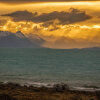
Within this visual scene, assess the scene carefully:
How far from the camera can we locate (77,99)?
28.9 m

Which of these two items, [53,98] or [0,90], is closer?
[53,98]

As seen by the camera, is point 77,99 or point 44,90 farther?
point 44,90

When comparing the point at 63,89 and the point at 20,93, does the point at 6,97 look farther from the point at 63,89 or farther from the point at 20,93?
the point at 63,89

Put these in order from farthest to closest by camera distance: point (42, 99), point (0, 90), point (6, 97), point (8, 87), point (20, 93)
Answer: point (8, 87), point (0, 90), point (20, 93), point (42, 99), point (6, 97)

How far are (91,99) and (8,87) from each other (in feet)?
39.0

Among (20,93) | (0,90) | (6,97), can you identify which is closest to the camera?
(6,97)

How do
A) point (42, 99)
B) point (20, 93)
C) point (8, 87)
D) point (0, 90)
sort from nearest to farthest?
point (42, 99) → point (20, 93) → point (0, 90) → point (8, 87)

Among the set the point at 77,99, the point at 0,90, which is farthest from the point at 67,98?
the point at 0,90

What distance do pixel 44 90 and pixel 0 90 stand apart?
529 cm

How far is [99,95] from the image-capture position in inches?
1272

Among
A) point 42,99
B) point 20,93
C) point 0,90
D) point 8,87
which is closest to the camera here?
point 42,99

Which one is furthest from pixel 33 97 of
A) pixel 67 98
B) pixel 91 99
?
pixel 91 99

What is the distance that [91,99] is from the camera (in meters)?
29.7

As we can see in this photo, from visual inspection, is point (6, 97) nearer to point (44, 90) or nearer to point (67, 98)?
point (67, 98)
